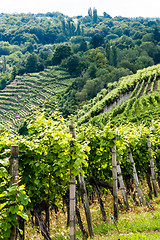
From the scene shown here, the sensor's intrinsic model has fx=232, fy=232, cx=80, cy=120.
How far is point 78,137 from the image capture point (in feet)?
17.7

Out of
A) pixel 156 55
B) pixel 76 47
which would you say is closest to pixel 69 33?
pixel 76 47

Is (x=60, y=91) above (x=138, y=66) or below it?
below

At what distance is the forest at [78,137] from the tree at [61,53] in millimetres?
407

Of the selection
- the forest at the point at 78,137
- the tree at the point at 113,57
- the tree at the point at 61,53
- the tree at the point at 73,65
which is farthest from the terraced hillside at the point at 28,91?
the tree at the point at 113,57

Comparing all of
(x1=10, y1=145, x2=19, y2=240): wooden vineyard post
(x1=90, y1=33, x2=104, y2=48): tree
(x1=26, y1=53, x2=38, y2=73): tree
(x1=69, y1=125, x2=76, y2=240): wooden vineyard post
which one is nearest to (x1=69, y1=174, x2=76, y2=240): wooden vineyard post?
(x1=69, y1=125, x2=76, y2=240): wooden vineyard post

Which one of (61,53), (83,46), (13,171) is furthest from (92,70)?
(13,171)

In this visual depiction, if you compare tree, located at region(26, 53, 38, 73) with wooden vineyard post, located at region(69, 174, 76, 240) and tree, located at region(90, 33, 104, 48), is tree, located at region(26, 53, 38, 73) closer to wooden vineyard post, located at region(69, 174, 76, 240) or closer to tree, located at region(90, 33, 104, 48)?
tree, located at region(90, 33, 104, 48)

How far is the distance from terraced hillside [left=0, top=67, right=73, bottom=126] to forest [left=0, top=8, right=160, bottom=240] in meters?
0.35

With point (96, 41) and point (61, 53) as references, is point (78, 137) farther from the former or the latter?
point (96, 41)

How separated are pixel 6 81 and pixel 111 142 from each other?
286ft

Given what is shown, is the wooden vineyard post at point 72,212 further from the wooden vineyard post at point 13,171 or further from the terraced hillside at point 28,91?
the terraced hillside at point 28,91

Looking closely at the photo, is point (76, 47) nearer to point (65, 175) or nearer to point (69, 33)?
point (69, 33)

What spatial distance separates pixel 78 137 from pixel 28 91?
236ft

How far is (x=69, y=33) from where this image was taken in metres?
171
